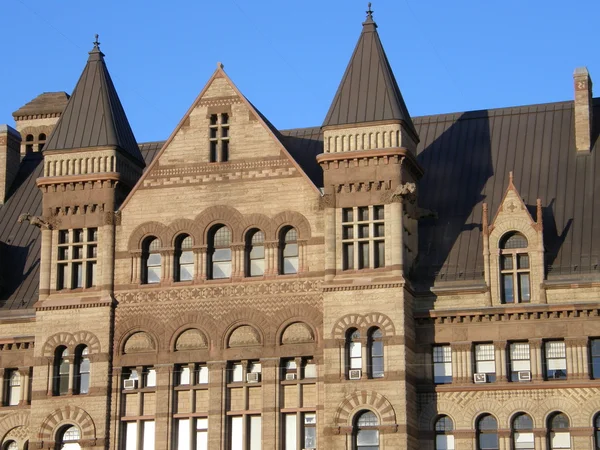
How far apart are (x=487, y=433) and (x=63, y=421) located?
1657 centimetres

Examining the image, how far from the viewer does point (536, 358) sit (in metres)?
53.8

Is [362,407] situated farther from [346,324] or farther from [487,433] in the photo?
[487,433]

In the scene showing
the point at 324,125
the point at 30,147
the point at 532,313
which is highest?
the point at 30,147

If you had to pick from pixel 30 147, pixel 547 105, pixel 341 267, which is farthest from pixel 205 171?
pixel 30 147

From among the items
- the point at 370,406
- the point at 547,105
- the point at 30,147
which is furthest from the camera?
the point at 30,147

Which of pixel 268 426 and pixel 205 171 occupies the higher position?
pixel 205 171

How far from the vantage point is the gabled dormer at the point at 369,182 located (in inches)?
2162

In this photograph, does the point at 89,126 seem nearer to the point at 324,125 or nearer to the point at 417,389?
the point at 324,125

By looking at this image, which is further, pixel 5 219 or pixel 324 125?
pixel 5 219

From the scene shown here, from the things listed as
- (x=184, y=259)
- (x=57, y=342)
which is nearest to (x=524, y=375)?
(x=184, y=259)

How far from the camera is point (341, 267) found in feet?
180

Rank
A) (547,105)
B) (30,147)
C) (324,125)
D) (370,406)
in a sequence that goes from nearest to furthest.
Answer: (370,406), (324,125), (547,105), (30,147)

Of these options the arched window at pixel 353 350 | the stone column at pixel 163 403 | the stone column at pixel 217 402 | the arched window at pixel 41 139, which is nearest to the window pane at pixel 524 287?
the arched window at pixel 353 350

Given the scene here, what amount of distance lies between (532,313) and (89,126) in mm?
20163
